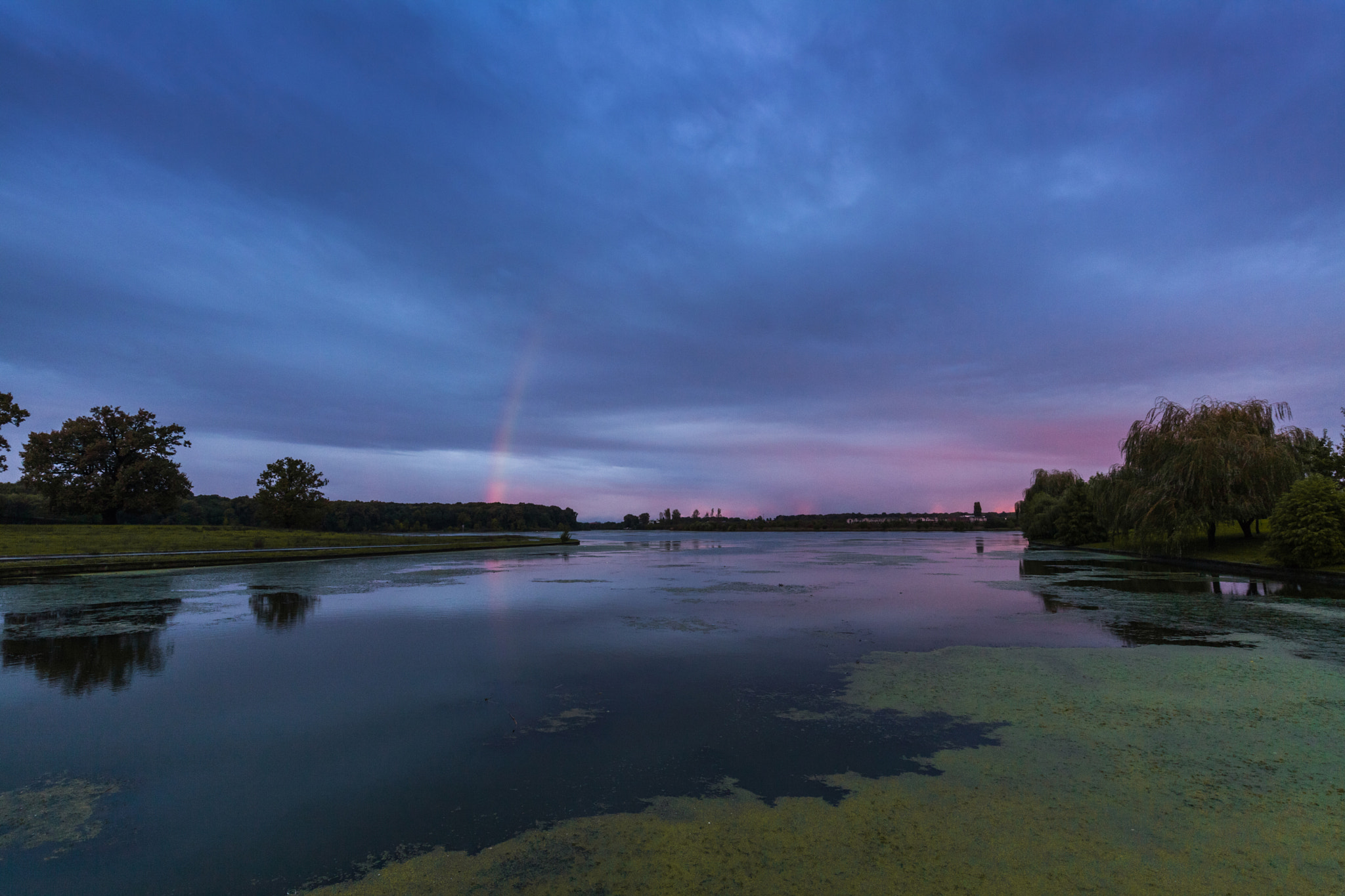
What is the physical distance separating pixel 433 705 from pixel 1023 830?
21.5 feet

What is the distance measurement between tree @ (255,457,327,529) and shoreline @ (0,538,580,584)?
1739 centimetres

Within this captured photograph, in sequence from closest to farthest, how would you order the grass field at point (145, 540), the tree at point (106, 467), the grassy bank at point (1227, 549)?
the grassy bank at point (1227, 549) → the grass field at point (145, 540) → the tree at point (106, 467)

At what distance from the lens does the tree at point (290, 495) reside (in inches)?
2200

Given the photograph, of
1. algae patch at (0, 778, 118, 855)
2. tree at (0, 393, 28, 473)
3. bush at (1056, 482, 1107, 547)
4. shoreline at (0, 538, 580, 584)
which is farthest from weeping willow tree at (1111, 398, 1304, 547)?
tree at (0, 393, 28, 473)

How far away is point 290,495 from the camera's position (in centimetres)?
5625

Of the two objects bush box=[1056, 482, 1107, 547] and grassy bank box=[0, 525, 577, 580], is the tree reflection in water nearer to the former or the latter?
grassy bank box=[0, 525, 577, 580]

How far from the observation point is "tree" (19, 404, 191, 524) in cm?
4191

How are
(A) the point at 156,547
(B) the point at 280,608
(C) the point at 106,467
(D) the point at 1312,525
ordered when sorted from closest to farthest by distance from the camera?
1. (B) the point at 280,608
2. (D) the point at 1312,525
3. (A) the point at 156,547
4. (C) the point at 106,467

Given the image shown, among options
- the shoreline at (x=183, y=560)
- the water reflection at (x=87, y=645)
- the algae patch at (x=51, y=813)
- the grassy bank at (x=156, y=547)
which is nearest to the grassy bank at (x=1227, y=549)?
the algae patch at (x=51, y=813)

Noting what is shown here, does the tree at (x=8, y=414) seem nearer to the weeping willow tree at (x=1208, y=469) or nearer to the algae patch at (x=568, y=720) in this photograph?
→ the algae patch at (x=568, y=720)

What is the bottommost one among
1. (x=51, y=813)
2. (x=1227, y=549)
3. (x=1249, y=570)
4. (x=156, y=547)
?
(x=1249, y=570)

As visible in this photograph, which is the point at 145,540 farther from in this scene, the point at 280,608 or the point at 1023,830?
the point at 1023,830

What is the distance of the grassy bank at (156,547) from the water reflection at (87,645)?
12304 millimetres

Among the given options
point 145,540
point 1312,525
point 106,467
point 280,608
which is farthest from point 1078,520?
point 106,467
